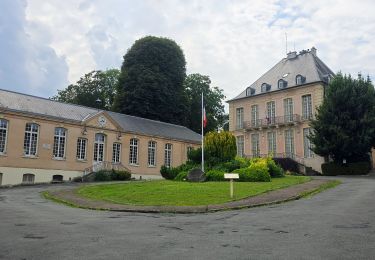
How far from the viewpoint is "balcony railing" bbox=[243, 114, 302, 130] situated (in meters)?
49.0

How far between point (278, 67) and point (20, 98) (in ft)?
108

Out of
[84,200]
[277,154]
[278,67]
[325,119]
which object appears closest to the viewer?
[84,200]

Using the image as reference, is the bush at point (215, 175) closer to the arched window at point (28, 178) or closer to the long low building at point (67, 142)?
the long low building at point (67, 142)

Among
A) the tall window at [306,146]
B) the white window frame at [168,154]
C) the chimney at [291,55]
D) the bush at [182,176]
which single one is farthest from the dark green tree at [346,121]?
the chimney at [291,55]

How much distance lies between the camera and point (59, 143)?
37.4m

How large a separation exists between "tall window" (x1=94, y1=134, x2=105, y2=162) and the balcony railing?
20.1 metres

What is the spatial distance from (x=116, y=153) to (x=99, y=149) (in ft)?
6.49

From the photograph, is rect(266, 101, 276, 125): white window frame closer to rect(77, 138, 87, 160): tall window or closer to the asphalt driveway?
rect(77, 138, 87, 160): tall window

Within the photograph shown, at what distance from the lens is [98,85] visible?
210 ft

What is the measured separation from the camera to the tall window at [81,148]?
3884 centimetres

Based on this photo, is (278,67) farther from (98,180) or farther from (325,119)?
(98,180)

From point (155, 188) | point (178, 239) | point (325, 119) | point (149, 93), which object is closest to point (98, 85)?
point (149, 93)

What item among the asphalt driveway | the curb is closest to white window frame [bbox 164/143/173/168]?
the curb

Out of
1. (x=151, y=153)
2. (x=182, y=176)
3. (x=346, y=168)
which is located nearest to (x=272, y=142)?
(x=346, y=168)
